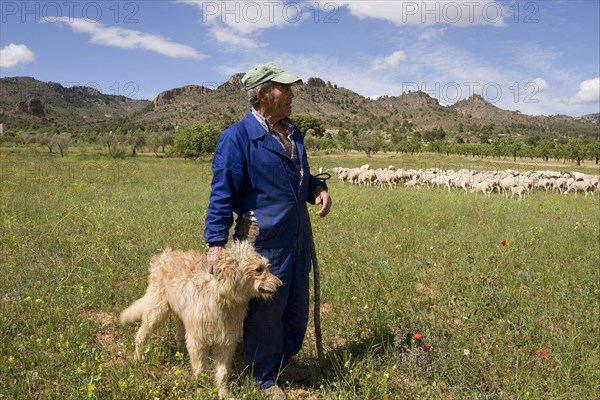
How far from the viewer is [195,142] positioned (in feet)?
154

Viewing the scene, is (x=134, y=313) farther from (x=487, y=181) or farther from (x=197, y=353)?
(x=487, y=181)

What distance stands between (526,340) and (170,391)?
3578 millimetres

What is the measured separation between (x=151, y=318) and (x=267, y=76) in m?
2.43

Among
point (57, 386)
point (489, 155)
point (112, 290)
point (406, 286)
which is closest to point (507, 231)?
point (406, 286)

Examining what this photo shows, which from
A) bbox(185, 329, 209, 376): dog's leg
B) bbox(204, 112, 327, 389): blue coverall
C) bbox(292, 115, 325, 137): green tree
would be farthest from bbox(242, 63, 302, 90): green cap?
bbox(292, 115, 325, 137): green tree

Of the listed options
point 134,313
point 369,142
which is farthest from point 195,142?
point 134,313

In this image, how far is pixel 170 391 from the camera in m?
3.50

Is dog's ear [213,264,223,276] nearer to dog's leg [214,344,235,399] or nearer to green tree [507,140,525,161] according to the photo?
dog's leg [214,344,235,399]

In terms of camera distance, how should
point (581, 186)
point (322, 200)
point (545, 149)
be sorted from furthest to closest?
point (545, 149)
point (581, 186)
point (322, 200)

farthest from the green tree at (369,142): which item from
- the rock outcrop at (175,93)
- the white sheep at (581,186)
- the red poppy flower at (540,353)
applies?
the rock outcrop at (175,93)

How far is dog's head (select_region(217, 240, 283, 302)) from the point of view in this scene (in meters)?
3.18

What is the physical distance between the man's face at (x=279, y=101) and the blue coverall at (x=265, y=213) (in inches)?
6.6

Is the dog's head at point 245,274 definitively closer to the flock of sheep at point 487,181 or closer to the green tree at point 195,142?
the flock of sheep at point 487,181

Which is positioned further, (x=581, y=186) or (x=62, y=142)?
(x=62, y=142)
